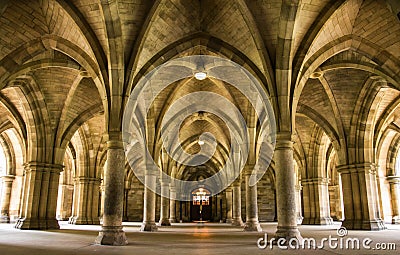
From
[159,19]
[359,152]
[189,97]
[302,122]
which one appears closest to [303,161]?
[302,122]

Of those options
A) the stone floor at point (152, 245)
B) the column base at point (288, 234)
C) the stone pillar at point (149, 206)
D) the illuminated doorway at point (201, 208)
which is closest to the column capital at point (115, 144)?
the stone floor at point (152, 245)

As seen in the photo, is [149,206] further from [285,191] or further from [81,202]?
[285,191]

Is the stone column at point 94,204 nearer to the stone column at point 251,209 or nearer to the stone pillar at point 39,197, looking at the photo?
the stone pillar at point 39,197

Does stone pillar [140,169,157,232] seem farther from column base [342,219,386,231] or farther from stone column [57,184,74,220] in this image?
stone column [57,184,74,220]

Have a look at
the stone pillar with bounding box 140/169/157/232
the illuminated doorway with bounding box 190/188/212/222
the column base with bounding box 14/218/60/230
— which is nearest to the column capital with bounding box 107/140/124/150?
the stone pillar with bounding box 140/169/157/232

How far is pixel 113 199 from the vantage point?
959 centimetres

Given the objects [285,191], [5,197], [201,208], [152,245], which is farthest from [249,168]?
[201,208]

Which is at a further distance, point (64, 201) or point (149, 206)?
point (64, 201)

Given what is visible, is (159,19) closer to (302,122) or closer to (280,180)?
(280,180)

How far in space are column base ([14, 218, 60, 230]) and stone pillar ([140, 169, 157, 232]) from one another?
414 centimetres

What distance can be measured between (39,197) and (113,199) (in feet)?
26.6

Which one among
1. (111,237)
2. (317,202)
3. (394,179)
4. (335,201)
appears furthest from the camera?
(335,201)

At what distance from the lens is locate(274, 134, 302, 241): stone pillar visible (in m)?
9.47

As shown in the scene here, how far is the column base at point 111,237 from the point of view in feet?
29.7
